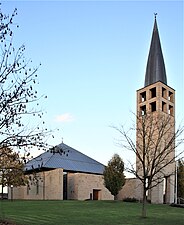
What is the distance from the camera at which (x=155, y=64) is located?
→ 44594mm

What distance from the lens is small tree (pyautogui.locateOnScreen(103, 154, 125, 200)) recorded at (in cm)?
3616

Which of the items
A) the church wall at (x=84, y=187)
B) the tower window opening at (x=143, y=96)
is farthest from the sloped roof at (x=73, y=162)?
the tower window opening at (x=143, y=96)

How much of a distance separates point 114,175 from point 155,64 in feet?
51.6

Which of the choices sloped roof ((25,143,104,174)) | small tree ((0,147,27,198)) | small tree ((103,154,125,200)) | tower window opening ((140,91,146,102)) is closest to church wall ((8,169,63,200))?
sloped roof ((25,143,104,174))

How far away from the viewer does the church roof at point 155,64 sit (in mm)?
44031

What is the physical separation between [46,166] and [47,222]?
27.9 metres

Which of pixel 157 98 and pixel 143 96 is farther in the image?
pixel 143 96

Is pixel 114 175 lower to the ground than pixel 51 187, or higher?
higher

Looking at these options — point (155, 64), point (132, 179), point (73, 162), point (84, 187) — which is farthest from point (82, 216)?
point (73, 162)

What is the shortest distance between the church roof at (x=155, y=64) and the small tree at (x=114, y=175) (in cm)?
1226

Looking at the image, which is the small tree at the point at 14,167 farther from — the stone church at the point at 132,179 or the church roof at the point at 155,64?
the church roof at the point at 155,64

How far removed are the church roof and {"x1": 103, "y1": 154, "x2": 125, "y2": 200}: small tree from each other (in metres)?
12.3

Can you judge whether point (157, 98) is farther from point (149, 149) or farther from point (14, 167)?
point (14, 167)

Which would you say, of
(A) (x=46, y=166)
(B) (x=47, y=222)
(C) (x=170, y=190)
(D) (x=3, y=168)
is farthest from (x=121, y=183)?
(D) (x=3, y=168)
